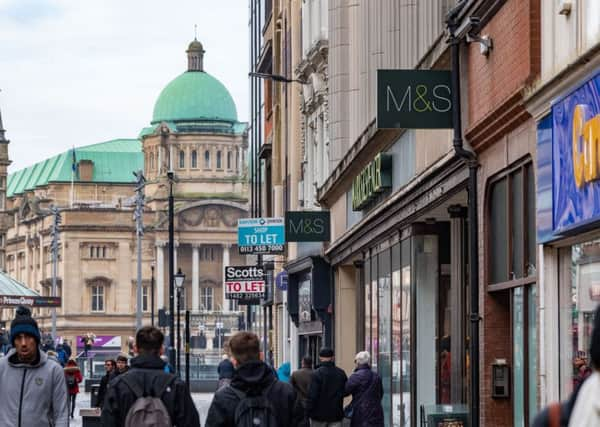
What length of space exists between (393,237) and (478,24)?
8188 mm

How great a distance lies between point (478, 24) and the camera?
52.4 feet

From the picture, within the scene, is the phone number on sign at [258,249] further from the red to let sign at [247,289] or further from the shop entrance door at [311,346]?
the red to let sign at [247,289]

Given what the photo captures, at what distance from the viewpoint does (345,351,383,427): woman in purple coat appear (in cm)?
2116

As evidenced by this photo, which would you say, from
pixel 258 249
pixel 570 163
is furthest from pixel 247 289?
pixel 570 163

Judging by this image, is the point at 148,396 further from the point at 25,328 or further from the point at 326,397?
the point at 326,397

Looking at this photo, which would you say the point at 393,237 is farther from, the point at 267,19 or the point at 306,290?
the point at 267,19

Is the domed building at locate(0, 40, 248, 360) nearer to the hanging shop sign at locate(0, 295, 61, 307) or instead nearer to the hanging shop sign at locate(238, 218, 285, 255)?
the hanging shop sign at locate(0, 295, 61, 307)

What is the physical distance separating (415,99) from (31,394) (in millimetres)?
6834

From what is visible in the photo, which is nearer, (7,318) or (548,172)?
(548,172)

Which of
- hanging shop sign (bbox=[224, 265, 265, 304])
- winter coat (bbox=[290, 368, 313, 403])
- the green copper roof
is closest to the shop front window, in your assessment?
winter coat (bbox=[290, 368, 313, 403])

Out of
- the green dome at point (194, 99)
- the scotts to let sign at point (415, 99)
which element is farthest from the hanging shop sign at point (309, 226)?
the green dome at point (194, 99)

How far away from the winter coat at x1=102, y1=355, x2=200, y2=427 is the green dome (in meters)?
182

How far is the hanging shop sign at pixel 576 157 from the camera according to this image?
11.7 m

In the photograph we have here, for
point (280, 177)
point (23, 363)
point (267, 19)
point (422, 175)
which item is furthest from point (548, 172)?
point (267, 19)
